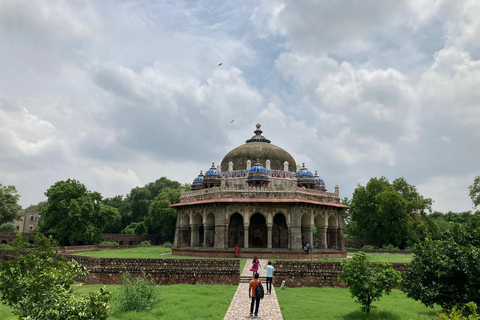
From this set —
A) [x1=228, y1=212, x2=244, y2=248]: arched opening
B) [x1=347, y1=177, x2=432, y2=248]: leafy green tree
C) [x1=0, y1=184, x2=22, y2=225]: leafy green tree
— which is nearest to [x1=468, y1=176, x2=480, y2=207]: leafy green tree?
[x1=347, y1=177, x2=432, y2=248]: leafy green tree

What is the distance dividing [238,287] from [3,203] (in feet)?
149

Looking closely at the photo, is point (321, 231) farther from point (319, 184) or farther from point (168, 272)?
→ point (168, 272)

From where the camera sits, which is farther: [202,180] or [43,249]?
[202,180]

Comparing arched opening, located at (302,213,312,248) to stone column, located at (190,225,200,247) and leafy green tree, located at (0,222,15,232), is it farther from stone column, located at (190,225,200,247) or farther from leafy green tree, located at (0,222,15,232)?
leafy green tree, located at (0,222,15,232)

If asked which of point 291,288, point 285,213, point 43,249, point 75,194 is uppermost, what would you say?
point 75,194

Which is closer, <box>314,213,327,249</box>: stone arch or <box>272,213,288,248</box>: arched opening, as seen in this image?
<box>314,213,327,249</box>: stone arch

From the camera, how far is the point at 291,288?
549 inches

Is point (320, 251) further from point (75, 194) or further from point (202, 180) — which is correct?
point (75, 194)

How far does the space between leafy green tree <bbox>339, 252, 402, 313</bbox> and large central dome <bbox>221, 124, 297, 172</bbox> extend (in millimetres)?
22884

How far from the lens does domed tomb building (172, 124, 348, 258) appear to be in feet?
85.5

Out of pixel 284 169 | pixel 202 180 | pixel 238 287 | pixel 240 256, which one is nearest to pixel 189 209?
pixel 202 180

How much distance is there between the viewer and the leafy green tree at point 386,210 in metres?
38.4

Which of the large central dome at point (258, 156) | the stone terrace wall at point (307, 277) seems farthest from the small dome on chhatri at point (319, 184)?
the stone terrace wall at point (307, 277)

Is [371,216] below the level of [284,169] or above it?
below
